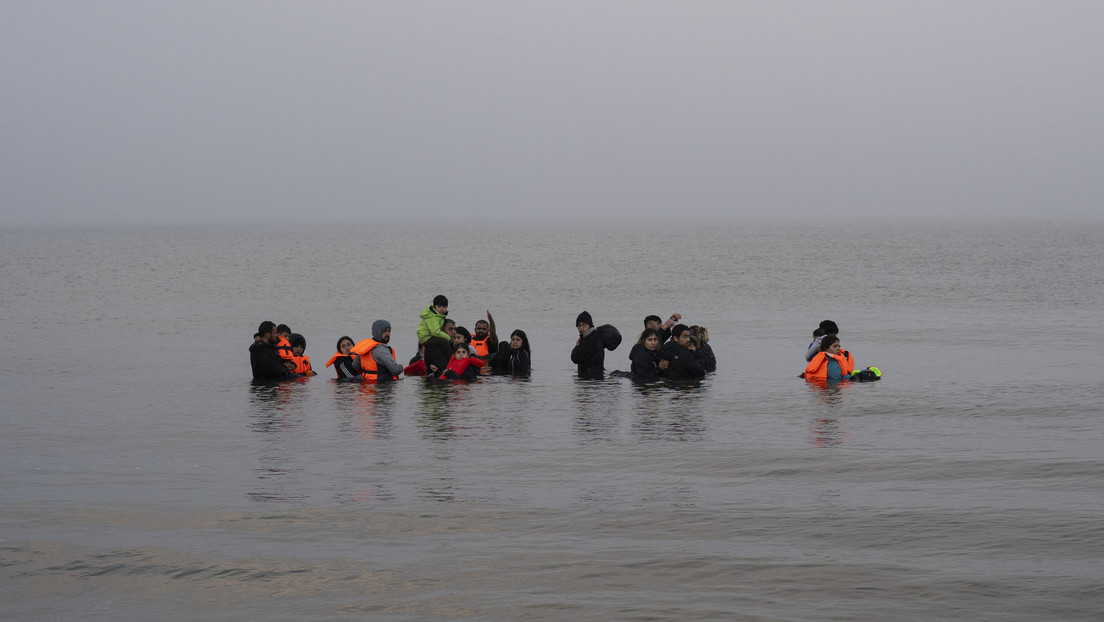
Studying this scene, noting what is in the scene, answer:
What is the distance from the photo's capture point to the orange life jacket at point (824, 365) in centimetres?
1867

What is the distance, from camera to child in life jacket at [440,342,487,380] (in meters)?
18.4

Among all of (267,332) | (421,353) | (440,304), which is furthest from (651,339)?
(267,332)

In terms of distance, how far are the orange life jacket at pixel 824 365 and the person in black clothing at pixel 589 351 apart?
3721 millimetres

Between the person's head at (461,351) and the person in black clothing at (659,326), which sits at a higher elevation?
the person in black clothing at (659,326)

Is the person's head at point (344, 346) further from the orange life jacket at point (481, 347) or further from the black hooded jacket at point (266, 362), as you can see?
the orange life jacket at point (481, 347)

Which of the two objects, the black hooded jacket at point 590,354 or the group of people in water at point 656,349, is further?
the black hooded jacket at point 590,354

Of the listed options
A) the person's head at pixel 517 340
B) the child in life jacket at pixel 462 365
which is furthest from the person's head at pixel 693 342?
the child in life jacket at pixel 462 365

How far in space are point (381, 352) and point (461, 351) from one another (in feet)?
4.51

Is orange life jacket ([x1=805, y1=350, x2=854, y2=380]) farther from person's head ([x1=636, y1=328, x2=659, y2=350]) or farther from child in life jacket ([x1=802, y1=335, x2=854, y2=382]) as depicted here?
person's head ([x1=636, y1=328, x2=659, y2=350])

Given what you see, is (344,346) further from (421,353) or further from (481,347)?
(481,347)

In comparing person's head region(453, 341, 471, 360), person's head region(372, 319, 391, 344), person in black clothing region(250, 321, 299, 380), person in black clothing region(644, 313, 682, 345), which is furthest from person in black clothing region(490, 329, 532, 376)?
person in black clothing region(250, 321, 299, 380)

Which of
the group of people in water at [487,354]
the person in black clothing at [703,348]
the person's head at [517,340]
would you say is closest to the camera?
the group of people in water at [487,354]

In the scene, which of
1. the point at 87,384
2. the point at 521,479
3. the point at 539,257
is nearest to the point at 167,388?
the point at 87,384

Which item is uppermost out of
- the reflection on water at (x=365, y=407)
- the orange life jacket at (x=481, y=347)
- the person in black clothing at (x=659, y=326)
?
the person in black clothing at (x=659, y=326)
